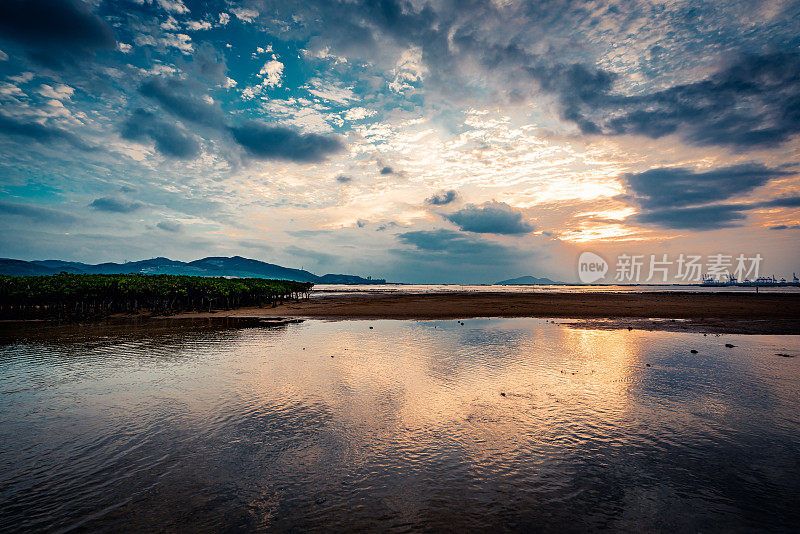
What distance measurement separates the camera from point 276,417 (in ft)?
37.4

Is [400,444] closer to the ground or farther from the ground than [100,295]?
closer to the ground

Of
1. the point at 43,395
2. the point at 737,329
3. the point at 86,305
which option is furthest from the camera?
the point at 86,305

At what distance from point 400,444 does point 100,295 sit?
5953 centimetres

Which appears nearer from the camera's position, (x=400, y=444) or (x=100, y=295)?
(x=400, y=444)

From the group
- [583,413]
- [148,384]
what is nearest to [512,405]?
[583,413]

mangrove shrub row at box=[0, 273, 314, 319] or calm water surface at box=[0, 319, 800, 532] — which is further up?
mangrove shrub row at box=[0, 273, 314, 319]

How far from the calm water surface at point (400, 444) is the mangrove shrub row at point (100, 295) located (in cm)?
3791

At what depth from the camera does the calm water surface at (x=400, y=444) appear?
21.4ft

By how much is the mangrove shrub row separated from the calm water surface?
37.9 meters

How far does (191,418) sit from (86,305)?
189 feet

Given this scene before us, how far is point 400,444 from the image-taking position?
9.42m

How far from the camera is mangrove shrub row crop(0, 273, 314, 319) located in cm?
4728

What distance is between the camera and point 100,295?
51.1 m

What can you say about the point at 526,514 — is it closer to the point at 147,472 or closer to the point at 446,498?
the point at 446,498
